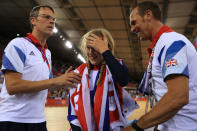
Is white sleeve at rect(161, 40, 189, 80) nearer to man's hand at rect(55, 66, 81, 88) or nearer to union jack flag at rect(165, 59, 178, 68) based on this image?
union jack flag at rect(165, 59, 178, 68)

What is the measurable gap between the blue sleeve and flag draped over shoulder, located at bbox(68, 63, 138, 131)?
5.3 inches

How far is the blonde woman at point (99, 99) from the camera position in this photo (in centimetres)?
113

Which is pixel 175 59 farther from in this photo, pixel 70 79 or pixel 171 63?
pixel 70 79

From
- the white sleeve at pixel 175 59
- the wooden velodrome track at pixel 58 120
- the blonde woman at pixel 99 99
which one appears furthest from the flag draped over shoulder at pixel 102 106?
the wooden velodrome track at pixel 58 120

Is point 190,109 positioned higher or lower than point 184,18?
lower

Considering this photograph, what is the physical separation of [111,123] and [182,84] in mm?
547

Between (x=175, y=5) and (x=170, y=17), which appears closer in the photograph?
(x=175, y=5)

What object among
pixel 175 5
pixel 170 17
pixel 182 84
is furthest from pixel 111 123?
pixel 170 17

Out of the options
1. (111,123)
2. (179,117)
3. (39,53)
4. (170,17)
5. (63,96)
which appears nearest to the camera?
(179,117)

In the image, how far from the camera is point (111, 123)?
1.16 m

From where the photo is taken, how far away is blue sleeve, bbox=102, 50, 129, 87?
3.31ft

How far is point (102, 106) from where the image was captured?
1154 mm

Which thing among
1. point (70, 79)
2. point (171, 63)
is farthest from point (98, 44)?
point (171, 63)

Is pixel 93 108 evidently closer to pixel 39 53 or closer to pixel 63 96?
pixel 39 53
